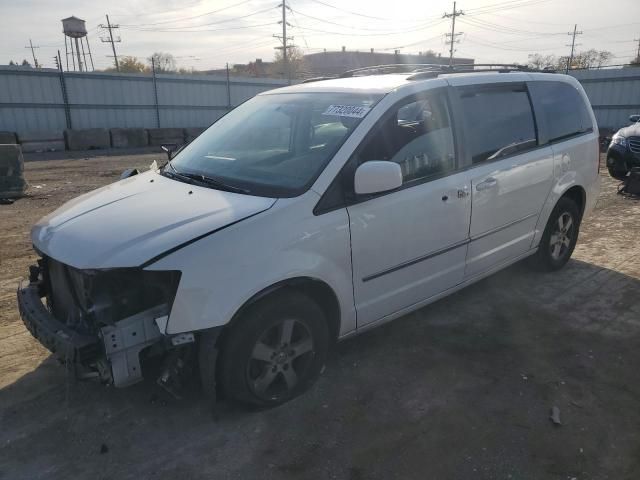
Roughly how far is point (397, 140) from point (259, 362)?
1657mm

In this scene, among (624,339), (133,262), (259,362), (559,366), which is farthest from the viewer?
(624,339)

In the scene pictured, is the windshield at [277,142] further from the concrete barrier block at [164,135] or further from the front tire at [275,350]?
the concrete barrier block at [164,135]

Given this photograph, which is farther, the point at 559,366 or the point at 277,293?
the point at 559,366

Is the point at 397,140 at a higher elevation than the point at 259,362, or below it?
higher

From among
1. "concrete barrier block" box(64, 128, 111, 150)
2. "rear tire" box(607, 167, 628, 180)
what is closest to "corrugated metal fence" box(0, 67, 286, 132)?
"concrete barrier block" box(64, 128, 111, 150)

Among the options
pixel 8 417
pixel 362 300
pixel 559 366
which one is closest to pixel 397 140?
pixel 362 300

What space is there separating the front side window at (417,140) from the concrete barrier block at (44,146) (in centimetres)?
1636

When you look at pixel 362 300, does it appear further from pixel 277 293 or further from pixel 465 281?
pixel 465 281

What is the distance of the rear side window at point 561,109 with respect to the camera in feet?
14.8

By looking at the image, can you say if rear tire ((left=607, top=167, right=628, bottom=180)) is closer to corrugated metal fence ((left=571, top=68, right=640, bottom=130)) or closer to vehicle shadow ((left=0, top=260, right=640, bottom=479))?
vehicle shadow ((left=0, top=260, right=640, bottom=479))

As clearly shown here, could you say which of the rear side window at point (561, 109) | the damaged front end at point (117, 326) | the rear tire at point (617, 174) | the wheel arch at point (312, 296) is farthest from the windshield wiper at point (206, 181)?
the rear tire at point (617, 174)

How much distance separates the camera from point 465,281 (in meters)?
3.97

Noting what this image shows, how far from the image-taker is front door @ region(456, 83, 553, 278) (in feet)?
12.4

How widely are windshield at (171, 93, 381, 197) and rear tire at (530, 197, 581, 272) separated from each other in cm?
255
